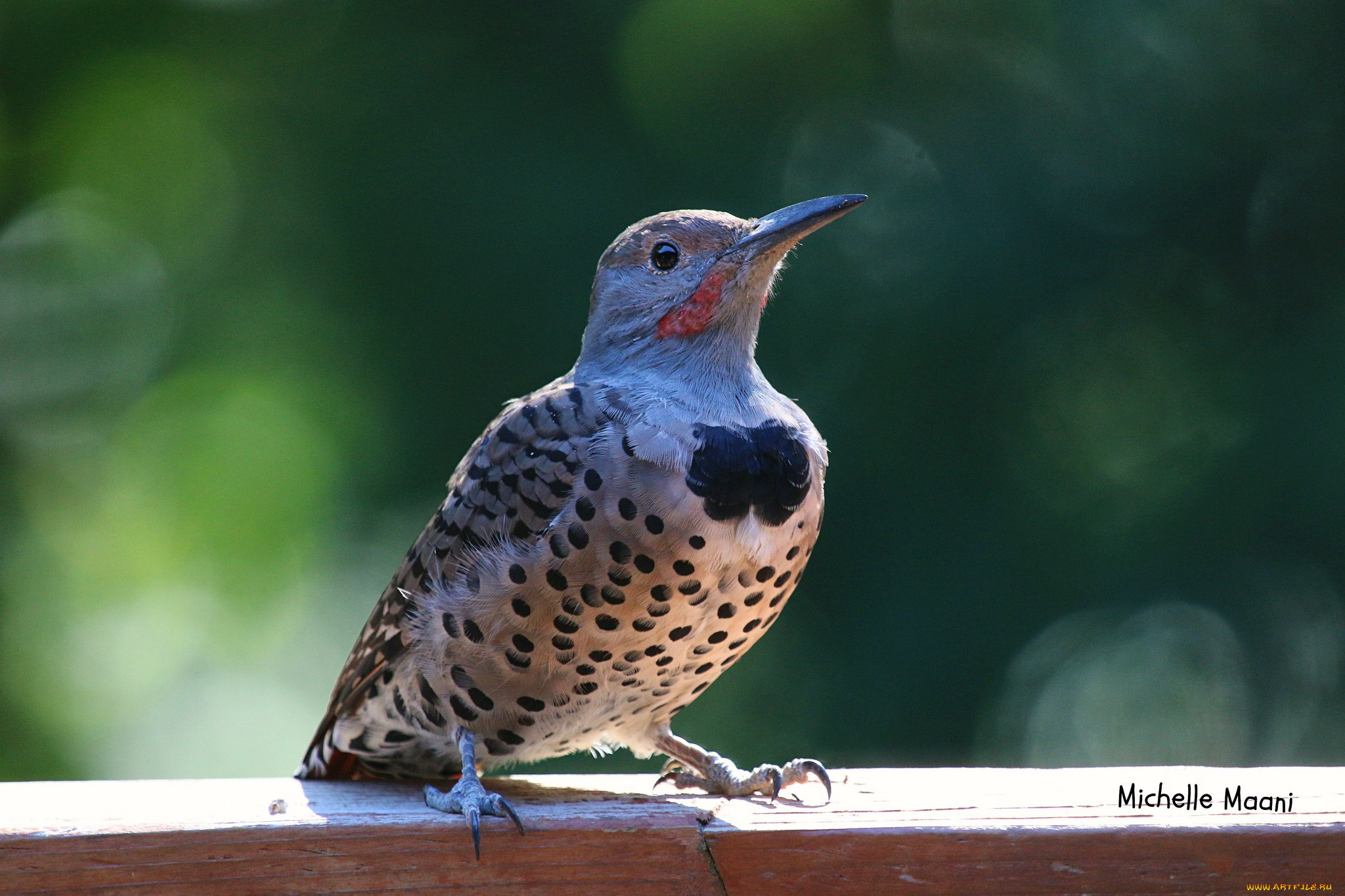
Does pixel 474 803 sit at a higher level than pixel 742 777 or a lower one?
higher

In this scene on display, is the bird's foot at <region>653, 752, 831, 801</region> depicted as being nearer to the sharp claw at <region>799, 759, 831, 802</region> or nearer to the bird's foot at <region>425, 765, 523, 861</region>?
the sharp claw at <region>799, 759, 831, 802</region>

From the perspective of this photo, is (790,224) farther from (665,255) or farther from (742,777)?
(742,777)

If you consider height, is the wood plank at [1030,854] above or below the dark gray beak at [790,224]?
below

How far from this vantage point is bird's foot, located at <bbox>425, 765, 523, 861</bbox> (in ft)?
6.70

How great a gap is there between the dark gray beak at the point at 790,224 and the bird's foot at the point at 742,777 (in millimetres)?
1057

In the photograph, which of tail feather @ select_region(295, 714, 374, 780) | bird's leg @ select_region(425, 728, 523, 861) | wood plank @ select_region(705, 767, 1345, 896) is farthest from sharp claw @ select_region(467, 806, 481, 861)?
tail feather @ select_region(295, 714, 374, 780)

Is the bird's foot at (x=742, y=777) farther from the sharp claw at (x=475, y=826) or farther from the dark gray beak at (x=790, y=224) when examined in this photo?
the dark gray beak at (x=790, y=224)

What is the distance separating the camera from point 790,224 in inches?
104

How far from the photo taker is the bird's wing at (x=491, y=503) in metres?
2.40

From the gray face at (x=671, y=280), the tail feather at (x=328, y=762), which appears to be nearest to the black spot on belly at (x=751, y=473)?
the gray face at (x=671, y=280)

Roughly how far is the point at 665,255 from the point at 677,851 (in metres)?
1.30

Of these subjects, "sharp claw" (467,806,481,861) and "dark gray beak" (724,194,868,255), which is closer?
"sharp claw" (467,806,481,861)

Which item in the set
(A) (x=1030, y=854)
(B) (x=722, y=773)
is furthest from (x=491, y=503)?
(A) (x=1030, y=854)

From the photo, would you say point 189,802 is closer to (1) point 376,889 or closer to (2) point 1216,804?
(1) point 376,889
